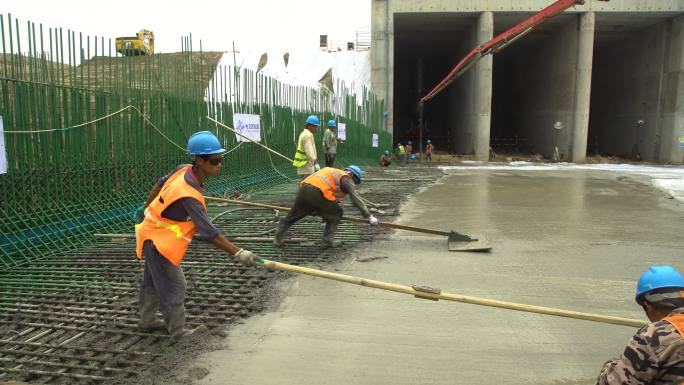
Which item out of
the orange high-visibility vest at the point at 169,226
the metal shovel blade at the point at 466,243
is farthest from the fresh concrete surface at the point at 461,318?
the orange high-visibility vest at the point at 169,226

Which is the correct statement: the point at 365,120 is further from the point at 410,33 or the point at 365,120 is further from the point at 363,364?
the point at 363,364

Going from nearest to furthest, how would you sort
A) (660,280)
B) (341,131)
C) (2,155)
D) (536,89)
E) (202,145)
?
(660,280) → (202,145) → (2,155) → (341,131) → (536,89)

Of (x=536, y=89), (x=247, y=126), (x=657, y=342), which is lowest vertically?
(x=657, y=342)

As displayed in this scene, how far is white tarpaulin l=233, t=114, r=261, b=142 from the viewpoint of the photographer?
11.3 meters

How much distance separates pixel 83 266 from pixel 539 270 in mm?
4996

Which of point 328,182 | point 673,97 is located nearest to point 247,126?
point 328,182

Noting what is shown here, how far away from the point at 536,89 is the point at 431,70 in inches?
472

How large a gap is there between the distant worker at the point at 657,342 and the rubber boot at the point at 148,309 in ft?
9.61

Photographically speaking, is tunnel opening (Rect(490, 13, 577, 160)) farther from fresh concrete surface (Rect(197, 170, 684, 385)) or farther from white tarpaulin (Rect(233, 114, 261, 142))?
fresh concrete surface (Rect(197, 170, 684, 385))

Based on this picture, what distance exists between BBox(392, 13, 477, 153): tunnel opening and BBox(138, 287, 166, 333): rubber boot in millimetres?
27126

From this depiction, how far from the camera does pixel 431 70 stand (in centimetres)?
4409

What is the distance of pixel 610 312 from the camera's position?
4.01 m

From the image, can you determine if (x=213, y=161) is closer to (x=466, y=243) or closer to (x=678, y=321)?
(x=678, y=321)

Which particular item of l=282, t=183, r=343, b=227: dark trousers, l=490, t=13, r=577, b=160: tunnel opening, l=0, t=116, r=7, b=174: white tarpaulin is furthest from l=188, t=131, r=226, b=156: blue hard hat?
l=490, t=13, r=577, b=160: tunnel opening
